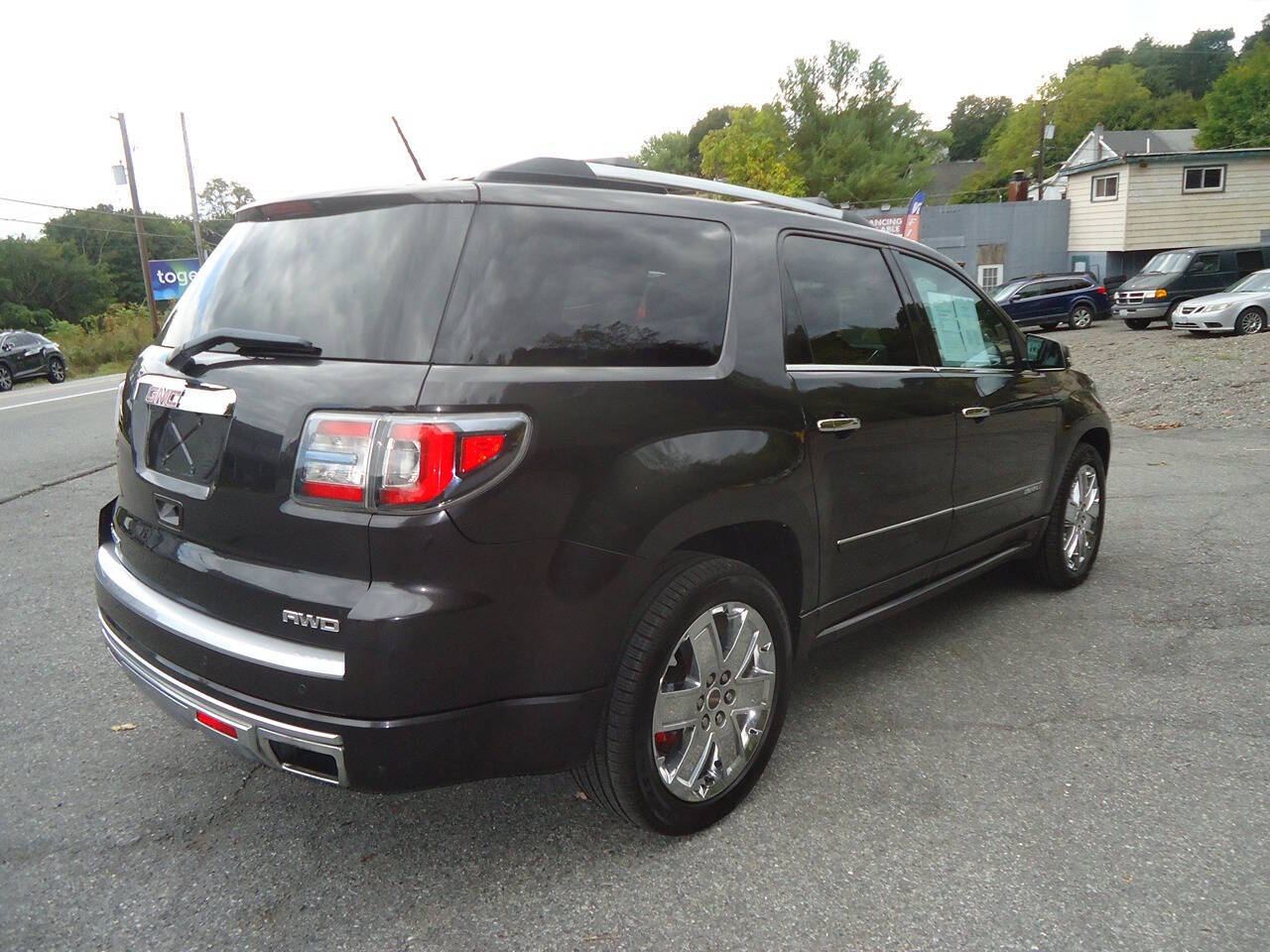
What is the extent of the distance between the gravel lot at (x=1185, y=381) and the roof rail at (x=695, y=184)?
9.09 metres

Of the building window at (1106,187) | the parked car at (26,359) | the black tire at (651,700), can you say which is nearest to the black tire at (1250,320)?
the building window at (1106,187)

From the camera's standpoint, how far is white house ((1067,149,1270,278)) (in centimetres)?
3259

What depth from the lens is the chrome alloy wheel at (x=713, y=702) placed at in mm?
2586

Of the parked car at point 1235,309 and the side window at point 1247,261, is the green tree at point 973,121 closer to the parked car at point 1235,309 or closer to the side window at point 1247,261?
the side window at point 1247,261

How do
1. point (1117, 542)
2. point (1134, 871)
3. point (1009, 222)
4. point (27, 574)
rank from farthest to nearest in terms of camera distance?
point (1009, 222)
point (1117, 542)
point (27, 574)
point (1134, 871)

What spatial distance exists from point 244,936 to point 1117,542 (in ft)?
17.5

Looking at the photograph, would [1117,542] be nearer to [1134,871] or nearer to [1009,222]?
[1134,871]

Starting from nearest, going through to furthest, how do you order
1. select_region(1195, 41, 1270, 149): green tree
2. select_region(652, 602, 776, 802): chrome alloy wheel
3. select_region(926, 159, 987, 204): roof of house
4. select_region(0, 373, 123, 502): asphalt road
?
select_region(652, 602, 776, 802): chrome alloy wheel → select_region(0, 373, 123, 502): asphalt road → select_region(1195, 41, 1270, 149): green tree → select_region(926, 159, 987, 204): roof of house

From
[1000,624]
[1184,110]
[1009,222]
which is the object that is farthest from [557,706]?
[1184,110]

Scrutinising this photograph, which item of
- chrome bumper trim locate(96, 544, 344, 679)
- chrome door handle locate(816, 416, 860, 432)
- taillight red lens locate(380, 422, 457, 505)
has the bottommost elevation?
chrome bumper trim locate(96, 544, 344, 679)

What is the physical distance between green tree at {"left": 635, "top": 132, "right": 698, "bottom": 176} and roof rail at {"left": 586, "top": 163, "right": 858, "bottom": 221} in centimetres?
8538

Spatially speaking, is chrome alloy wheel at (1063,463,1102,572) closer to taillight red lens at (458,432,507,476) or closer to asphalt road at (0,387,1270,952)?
asphalt road at (0,387,1270,952)

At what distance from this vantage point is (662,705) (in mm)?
2529

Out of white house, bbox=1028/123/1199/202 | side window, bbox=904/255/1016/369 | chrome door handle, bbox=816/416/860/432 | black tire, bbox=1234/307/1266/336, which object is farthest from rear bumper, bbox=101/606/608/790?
white house, bbox=1028/123/1199/202
